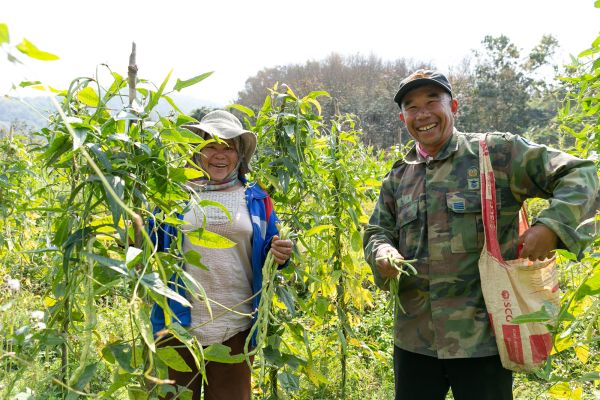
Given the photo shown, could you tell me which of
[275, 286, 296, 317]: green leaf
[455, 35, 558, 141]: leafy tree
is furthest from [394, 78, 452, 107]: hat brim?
[455, 35, 558, 141]: leafy tree

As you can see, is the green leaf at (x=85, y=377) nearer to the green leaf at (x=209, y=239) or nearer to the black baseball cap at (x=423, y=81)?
the green leaf at (x=209, y=239)

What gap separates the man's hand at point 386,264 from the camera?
1.53 m

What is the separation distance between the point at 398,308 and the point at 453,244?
0.29m

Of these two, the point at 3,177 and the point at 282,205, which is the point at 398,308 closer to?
the point at 282,205

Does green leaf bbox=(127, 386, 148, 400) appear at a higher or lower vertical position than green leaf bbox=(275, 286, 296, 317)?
higher

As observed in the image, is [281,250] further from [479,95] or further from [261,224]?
[479,95]

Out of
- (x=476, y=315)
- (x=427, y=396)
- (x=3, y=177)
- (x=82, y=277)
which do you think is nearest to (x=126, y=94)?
(x=82, y=277)

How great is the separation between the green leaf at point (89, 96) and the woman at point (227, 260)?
2.19ft

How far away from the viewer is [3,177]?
7.72ft

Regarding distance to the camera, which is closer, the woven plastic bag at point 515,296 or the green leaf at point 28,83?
the green leaf at point 28,83

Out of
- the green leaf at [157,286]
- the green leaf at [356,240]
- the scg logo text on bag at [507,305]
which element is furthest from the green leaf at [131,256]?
the green leaf at [356,240]

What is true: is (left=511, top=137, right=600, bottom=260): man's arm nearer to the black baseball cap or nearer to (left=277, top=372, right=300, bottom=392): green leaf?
the black baseball cap

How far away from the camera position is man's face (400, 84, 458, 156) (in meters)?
1.59

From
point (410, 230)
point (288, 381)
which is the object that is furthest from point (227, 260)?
point (410, 230)
